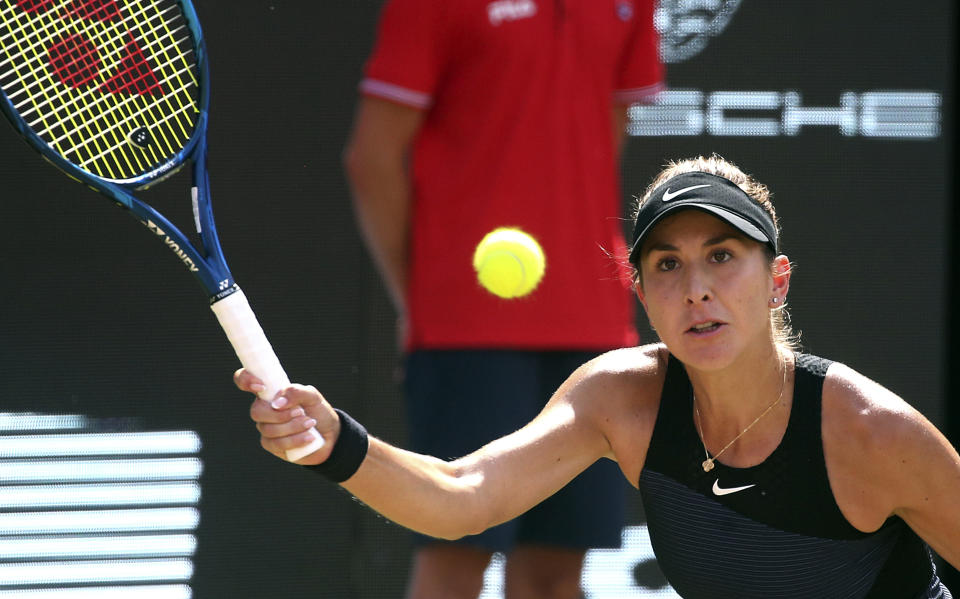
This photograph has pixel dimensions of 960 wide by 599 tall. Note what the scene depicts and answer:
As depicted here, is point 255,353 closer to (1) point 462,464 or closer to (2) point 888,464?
(1) point 462,464

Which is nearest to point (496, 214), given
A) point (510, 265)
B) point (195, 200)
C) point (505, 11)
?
point (510, 265)

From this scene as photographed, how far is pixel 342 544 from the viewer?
3553 millimetres

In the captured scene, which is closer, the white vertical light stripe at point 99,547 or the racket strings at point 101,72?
the racket strings at point 101,72

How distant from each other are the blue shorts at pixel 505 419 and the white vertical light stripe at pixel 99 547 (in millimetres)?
911

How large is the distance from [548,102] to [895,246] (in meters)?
1.26

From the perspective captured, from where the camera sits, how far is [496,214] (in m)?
2.91

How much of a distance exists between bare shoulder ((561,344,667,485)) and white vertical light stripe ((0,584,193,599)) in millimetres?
1590

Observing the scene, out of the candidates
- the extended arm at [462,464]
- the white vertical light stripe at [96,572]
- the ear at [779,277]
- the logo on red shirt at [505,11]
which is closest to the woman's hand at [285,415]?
the extended arm at [462,464]

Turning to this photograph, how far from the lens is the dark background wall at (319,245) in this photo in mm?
3467

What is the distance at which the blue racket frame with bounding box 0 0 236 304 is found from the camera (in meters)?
1.96

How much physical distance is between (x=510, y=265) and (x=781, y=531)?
0.82 metres

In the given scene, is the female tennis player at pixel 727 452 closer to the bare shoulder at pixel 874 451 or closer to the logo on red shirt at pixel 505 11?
the bare shoulder at pixel 874 451

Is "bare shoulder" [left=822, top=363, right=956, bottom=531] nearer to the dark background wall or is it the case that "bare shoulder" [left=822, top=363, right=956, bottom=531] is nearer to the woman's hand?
the woman's hand

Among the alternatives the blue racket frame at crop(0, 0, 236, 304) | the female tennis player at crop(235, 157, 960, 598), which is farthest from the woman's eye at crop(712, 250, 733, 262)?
the blue racket frame at crop(0, 0, 236, 304)
